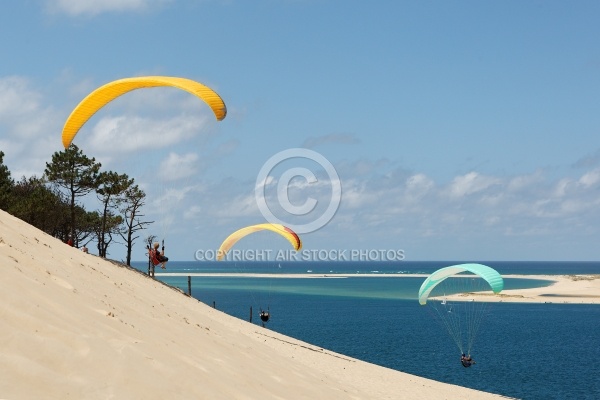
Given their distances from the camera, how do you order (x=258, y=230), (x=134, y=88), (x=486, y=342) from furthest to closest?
(x=486, y=342)
(x=258, y=230)
(x=134, y=88)

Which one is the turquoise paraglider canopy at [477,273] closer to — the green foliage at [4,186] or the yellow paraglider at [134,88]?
the yellow paraglider at [134,88]

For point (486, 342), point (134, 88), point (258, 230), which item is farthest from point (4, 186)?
point (486, 342)

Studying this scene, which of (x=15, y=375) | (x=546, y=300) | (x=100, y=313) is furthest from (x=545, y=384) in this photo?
(x=546, y=300)

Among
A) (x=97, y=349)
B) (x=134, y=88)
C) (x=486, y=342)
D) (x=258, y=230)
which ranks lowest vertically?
(x=486, y=342)

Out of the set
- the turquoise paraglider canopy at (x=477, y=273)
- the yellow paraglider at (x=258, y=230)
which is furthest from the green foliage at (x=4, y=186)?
the turquoise paraglider canopy at (x=477, y=273)

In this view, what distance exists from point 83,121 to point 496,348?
45115mm

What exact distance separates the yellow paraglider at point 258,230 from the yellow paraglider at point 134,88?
16.3m

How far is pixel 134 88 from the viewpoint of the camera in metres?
17.0

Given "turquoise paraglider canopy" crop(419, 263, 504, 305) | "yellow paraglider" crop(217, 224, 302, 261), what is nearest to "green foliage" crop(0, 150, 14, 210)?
"yellow paraglider" crop(217, 224, 302, 261)

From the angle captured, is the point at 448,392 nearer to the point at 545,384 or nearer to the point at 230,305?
the point at 545,384

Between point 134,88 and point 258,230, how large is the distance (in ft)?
58.8

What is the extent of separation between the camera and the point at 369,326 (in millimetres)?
69062

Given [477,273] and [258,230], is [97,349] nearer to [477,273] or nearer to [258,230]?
[477,273]

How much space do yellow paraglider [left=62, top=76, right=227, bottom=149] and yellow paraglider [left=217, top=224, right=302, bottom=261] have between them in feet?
53.5
